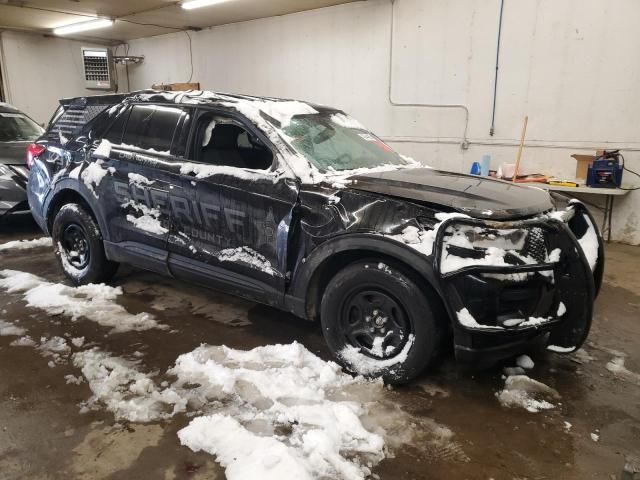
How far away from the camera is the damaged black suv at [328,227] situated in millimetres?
2447

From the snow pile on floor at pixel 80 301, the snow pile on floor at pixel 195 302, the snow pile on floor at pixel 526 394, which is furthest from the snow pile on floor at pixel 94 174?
the snow pile on floor at pixel 526 394

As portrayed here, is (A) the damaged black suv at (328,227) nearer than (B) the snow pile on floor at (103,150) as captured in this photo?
Yes

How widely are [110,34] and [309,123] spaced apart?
1000 cm

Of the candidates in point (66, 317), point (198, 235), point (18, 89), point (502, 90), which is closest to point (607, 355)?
point (198, 235)

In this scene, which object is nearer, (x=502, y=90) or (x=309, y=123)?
(x=309, y=123)

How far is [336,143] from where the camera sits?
11.5 ft

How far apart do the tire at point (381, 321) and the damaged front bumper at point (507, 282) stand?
16cm

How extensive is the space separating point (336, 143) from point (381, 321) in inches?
56.6

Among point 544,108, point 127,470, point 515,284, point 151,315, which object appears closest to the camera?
point 127,470

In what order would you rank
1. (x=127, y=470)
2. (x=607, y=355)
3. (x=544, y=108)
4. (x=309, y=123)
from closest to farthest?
(x=127, y=470), (x=607, y=355), (x=309, y=123), (x=544, y=108)

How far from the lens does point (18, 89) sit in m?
11.3

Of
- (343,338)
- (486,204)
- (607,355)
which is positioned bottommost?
(607,355)

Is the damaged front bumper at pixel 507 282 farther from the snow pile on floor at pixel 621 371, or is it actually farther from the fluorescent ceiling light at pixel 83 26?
the fluorescent ceiling light at pixel 83 26

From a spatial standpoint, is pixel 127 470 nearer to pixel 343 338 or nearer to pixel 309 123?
pixel 343 338
